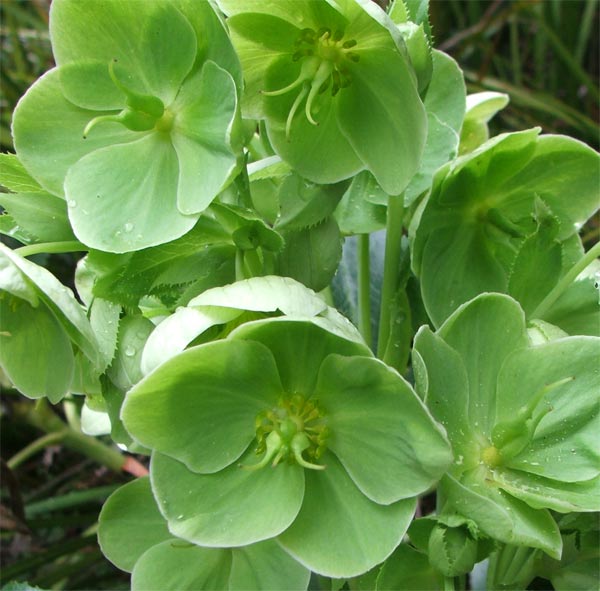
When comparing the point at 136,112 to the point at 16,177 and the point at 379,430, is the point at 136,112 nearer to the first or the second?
the point at 16,177

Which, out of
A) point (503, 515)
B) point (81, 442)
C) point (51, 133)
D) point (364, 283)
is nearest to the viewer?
point (503, 515)

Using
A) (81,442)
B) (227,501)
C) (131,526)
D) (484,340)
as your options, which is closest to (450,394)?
(484,340)

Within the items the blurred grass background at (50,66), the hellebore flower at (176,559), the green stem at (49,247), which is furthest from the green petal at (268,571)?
the blurred grass background at (50,66)

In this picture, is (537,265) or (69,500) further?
(69,500)

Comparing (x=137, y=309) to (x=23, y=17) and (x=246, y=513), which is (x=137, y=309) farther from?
(x=23, y=17)

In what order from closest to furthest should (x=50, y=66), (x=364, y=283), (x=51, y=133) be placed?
1. (x=51, y=133)
2. (x=364, y=283)
3. (x=50, y=66)

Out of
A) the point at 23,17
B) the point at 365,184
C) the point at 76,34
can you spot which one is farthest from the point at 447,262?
the point at 23,17

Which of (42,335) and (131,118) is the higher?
(131,118)
